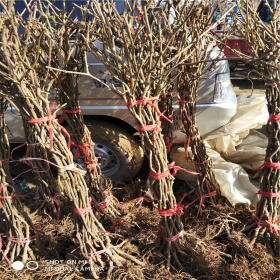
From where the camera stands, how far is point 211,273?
1870 millimetres

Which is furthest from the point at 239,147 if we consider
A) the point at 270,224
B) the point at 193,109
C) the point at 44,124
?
the point at 44,124

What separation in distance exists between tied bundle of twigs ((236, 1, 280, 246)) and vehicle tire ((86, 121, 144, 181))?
1448 mm

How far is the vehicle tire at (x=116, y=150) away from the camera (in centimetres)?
304

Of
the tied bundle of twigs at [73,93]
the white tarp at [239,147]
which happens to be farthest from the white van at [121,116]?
the tied bundle of twigs at [73,93]

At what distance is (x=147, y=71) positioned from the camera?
1578 mm

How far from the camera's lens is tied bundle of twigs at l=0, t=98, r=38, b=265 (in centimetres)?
198

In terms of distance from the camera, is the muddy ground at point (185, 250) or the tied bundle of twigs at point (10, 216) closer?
the muddy ground at point (185, 250)

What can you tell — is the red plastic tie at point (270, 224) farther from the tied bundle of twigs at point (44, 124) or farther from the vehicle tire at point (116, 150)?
the vehicle tire at point (116, 150)

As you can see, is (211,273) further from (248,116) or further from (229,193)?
(248,116)

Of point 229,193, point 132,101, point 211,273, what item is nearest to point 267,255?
point 211,273

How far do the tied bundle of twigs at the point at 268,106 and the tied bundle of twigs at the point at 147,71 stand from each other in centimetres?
48

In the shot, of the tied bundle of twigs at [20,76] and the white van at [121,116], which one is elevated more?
the tied bundle of twigs at [20,76]

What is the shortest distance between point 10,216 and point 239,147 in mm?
2479

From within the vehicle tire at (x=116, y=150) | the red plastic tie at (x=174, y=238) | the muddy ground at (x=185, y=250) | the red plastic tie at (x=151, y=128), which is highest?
the red plastic tie at (x=151, y=128)
